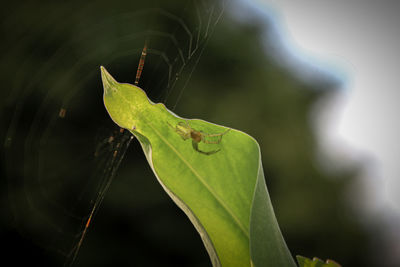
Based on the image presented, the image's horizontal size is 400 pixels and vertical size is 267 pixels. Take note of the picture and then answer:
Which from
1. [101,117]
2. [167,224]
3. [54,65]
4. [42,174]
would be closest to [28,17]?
[54,65]

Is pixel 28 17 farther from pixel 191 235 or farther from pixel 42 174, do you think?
pixel 191 235

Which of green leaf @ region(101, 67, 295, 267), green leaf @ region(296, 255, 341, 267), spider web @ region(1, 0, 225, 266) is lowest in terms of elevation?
green leaf @ region(296, 255, 341, 267)

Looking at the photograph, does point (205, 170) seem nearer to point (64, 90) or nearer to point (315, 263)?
point (315, 263)

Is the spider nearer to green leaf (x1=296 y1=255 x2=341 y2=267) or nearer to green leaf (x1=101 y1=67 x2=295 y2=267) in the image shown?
green leaf (x1=101 y1=67 x2=295 y2=267)

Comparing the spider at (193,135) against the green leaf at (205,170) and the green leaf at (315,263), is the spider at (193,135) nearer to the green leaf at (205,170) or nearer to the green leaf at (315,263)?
the green leaf at (205,170)

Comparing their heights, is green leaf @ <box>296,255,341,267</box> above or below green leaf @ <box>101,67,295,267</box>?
below

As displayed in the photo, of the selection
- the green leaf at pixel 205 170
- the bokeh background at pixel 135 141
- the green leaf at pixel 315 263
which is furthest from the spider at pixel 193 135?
the bokeh background at pixel 135 141

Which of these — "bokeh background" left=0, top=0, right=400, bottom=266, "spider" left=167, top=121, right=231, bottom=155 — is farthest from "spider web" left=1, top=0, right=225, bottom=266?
"spider" left=167, top=121, right=231, bottom=155
